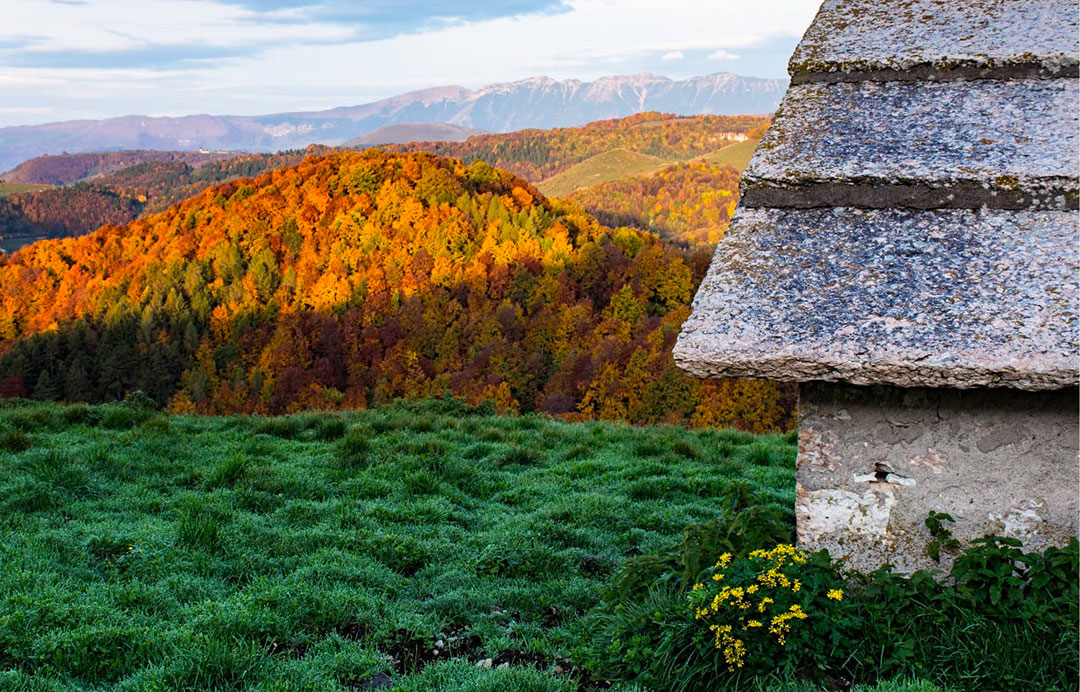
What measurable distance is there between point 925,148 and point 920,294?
2.64ft

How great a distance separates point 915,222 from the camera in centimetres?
325

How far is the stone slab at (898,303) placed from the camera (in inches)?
110

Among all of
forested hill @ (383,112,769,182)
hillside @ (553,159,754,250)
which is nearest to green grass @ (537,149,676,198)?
forested hill @ (383,112,769,182)

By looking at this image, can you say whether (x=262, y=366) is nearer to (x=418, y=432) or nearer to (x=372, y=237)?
(x=372, y=237)

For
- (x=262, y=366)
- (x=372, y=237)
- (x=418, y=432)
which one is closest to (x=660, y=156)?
(x=372, y=237)

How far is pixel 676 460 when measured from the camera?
8273 millimetres

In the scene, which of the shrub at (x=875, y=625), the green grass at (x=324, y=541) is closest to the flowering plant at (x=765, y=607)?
the shrub at (x=875, y=625)

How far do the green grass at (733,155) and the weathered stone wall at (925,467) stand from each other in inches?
5773

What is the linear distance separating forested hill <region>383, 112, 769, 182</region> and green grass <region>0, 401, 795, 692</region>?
155 meters

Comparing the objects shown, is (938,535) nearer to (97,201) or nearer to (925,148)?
(925,148)

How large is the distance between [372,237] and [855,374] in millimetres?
55738

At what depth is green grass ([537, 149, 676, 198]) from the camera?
158750mm

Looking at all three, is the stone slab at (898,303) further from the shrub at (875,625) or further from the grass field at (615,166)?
the grass field at (615,166)

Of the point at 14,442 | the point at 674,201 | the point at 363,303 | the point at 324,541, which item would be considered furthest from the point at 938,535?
the point at 674,201
